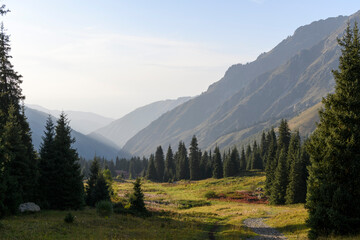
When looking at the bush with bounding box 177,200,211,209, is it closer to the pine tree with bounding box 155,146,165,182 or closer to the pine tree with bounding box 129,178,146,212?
the pine tree with bounding box 129,178,146,212

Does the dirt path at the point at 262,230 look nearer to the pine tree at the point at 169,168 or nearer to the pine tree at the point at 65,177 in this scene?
the pine tree at the point at 65,177

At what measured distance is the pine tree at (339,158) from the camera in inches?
752

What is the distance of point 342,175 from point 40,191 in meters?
33.5

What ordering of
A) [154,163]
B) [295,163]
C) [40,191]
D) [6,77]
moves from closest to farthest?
[40,191]
[6,77]
[295,163]
[154,163]

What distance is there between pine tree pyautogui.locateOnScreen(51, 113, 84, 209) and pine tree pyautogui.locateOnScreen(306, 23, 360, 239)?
90.7 feet

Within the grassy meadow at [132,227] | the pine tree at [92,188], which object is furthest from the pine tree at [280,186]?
the pine tree at [92,188]

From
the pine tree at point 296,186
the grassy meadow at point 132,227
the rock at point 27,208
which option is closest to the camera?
the grassy meadow at point 132,227

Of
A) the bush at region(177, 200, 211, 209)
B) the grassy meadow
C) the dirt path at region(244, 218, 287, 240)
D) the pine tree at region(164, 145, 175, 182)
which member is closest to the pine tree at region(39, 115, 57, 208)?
the grassy meadow

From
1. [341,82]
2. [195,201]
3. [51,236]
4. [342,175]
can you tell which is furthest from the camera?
[195,201]

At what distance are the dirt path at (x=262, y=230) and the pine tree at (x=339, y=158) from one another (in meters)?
6.16

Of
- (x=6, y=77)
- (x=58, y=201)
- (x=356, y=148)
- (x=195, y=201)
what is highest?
(x=6, y=77)

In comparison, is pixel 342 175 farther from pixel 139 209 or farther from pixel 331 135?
pixel 139 209

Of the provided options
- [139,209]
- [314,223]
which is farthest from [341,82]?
[139,209]

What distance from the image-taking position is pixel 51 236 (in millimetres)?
18656
